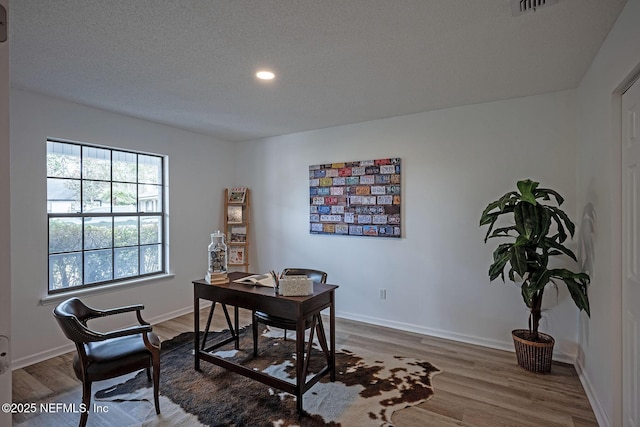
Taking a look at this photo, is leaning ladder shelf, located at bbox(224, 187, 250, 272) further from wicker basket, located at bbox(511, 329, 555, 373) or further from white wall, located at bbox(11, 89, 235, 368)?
wicker basket, located at bbox(511, 329, 555, 373)

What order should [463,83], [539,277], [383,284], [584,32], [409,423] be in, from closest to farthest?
[584,32], [409,423], [539,277], [463,83], [383,284]

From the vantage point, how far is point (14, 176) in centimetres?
292

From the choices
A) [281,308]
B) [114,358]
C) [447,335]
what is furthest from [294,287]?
[447,335]

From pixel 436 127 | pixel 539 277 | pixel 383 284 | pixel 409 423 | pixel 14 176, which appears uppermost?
pixel 436 127

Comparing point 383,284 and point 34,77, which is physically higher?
point 34,77

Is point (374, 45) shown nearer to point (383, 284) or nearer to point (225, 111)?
point (225, 111)

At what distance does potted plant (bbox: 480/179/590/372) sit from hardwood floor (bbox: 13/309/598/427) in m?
0.22

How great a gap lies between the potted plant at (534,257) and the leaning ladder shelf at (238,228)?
3.42 m

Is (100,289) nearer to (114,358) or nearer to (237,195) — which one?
(114,358)

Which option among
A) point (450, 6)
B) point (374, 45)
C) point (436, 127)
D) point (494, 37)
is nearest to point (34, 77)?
point (374, 45)

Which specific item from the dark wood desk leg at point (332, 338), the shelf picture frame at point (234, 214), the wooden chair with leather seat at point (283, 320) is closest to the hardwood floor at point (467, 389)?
the dark wood desk leg at point (332, 338)

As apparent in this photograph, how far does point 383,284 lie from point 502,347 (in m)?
1.35

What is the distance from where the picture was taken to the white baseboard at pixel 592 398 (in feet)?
6.85

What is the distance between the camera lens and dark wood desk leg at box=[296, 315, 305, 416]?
2.18 meters
